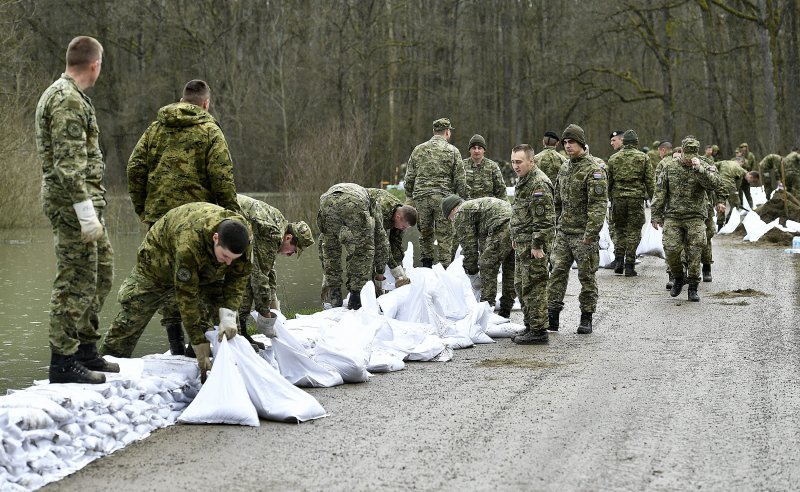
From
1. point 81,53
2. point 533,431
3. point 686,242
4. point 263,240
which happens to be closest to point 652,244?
point 686,242

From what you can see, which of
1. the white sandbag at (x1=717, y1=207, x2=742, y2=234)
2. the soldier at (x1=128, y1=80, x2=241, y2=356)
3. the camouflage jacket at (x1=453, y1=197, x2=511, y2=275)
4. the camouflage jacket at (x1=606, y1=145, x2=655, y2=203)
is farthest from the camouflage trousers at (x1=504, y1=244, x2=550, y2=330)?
the white sandbag at (x1=717, y1=207, x2=742, y2=234)

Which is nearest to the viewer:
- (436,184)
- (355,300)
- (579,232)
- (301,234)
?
(301,234)

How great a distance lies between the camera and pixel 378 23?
45406 mm

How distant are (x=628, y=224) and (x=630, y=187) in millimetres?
600

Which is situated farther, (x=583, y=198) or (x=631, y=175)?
(x=631, y=175)

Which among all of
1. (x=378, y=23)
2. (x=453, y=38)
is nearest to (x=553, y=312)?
(x=378, y=23)

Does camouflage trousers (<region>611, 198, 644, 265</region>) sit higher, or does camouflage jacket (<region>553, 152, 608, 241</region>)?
camouflage jacket (<region>553, 152, 608, 241</region>)

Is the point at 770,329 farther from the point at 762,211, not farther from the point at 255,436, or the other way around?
the point at 762,211

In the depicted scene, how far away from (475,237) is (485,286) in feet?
2.00

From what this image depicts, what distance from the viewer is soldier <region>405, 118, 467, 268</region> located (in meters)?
14.6

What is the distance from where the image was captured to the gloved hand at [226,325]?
6.82m

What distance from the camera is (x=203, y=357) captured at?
7039mm

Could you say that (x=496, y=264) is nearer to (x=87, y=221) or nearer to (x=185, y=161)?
(x=185, y=161)

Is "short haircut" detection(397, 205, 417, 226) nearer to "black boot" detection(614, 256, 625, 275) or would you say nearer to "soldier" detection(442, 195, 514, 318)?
"soldier" detection(442, 195, 514, 318)
